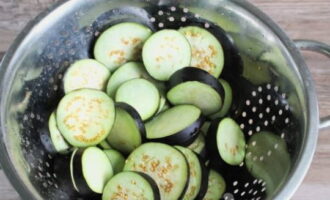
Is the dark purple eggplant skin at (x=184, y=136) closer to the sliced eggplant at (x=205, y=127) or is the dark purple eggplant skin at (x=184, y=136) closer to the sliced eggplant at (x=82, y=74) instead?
the sliced eggplant at (x=205, y=127)

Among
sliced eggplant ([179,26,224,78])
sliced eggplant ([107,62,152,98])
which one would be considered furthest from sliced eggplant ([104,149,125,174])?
sliced eggplant ([179,26,224,78])

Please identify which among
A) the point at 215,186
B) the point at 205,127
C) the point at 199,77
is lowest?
the point at 215,186

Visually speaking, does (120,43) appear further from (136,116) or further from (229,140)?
(229,140)

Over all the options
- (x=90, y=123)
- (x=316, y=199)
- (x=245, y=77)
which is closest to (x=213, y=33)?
(x=245, y=77)

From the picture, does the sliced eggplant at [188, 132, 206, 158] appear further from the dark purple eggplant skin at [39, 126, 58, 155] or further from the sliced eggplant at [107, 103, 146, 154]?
the dark purple eggplant skin at [39, 126, 58, 155]

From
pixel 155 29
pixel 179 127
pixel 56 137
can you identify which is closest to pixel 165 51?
pixel 155 29

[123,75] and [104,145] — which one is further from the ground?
[123,75]

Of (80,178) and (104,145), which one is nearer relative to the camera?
(80,178)
